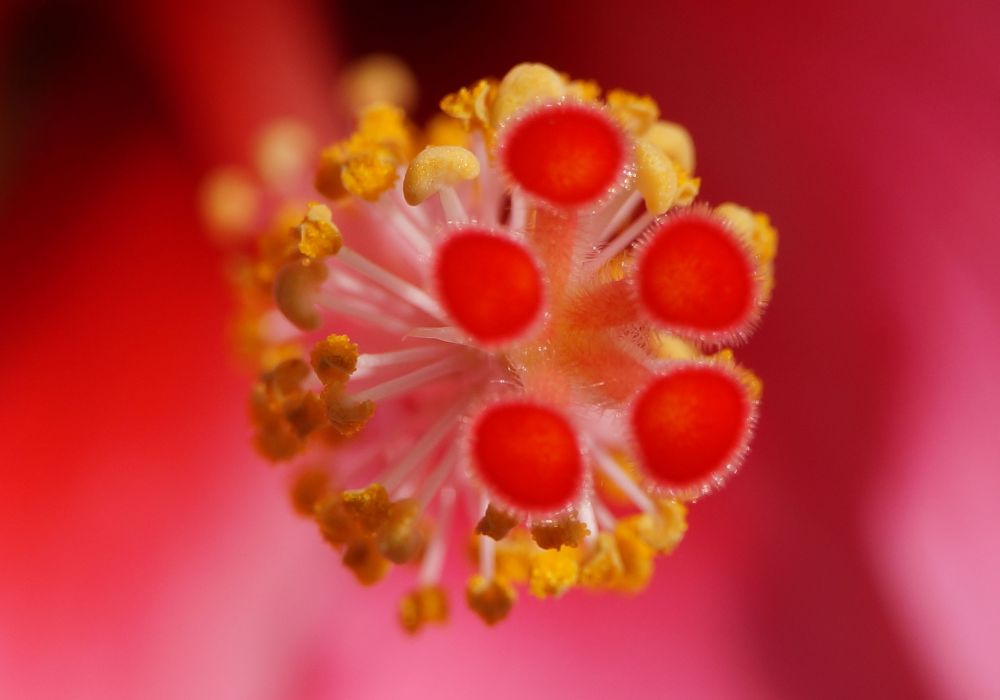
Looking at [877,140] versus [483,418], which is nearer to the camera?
[483,418]

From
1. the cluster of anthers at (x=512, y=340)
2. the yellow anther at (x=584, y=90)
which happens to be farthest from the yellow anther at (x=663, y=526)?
the yellow anther at (x=584, y=90)

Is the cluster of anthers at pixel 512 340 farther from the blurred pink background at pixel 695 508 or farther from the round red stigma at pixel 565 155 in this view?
the blurred pink background at pixel 695 508

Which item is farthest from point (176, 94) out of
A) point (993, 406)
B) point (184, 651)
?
point (993, 406)

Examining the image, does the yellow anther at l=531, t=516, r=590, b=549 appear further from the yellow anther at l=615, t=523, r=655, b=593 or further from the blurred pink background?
the blurred pink background

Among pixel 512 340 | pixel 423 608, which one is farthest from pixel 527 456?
pixel 423 608

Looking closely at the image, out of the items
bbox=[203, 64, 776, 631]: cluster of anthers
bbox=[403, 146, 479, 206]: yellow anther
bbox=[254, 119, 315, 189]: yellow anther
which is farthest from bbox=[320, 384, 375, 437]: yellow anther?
bbox=[254, 119, 315, 189]: yellow anther

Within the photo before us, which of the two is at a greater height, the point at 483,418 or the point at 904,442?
the point at 904,442

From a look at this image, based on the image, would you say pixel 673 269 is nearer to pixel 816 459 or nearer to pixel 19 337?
pixel 816 459

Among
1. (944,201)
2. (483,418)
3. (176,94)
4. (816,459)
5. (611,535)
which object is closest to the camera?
(483,418)
